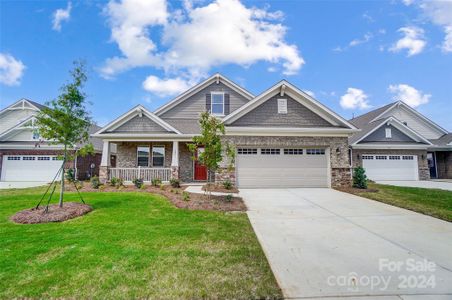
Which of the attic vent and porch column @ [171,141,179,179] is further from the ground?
the attic vent

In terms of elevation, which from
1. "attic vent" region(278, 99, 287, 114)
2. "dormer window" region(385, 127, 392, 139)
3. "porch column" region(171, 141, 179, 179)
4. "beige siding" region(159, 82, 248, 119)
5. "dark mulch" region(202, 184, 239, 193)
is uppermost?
"beige siding" region(159, 82, 248, 119)

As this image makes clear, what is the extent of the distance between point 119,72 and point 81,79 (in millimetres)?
13931

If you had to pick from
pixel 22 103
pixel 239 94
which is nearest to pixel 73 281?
pixel 239 94

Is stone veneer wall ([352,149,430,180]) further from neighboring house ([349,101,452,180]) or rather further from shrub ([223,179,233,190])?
shrub ([223,179,233,190])

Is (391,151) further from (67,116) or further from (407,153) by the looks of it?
(67,116)

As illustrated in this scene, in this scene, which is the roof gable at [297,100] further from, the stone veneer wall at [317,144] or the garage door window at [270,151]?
the garage door window at [270,151]

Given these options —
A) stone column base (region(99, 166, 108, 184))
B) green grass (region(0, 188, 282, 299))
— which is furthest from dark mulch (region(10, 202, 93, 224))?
stone column base (region(99, 166, 108, 184))

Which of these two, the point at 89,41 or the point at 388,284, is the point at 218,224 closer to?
the point at 388,284

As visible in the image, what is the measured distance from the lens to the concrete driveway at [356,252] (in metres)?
3.03

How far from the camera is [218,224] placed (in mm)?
5895

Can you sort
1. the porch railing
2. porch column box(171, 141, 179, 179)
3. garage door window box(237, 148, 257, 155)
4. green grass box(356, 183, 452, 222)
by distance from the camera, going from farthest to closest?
the porch railing, porch column box(171, 141, 179, 179), garage door window box(237, 148, 257, 155), green grass box(356, 183, 452, 222)

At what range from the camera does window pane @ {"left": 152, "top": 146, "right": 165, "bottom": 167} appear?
1559 cm

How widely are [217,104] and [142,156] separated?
6548 mm

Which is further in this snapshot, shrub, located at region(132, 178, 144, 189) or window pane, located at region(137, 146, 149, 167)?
window pane, located at region(137, 146, 149, 167)
